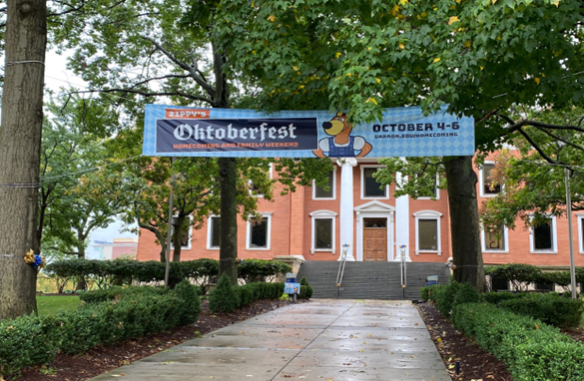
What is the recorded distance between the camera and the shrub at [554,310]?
10648mm

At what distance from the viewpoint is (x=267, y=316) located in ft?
49.9

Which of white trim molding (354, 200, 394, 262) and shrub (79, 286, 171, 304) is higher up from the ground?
white trim molding (354, 200, 394, 262)

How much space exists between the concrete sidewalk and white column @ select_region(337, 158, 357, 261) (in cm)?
2259

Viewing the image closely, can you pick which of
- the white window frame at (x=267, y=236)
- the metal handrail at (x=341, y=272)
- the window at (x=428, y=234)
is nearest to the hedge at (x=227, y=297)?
the metal handrail at (x=341, y=272)

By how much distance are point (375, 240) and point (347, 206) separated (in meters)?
3.02

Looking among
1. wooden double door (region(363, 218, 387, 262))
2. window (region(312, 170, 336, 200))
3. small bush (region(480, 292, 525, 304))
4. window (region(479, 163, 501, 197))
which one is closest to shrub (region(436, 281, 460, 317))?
small bush (region(480, 292, 525, 304))

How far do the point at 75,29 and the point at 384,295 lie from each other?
18.8 meters

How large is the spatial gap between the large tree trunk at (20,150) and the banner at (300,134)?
2.83m

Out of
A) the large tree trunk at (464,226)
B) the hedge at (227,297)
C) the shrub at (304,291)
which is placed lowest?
the shrub at (304,291)

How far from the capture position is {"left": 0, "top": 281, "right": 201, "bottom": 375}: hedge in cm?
611

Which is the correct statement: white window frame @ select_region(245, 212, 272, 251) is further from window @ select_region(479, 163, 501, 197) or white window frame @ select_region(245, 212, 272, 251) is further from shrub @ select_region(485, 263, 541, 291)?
shrub @ select_region(485, 263, 541, 291)

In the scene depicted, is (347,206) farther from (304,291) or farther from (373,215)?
Answer: (304,291)

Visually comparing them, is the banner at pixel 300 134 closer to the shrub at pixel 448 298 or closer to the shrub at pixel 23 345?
the shrub at pixel 23 345

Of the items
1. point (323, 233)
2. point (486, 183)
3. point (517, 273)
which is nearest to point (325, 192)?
point (323, 233)
